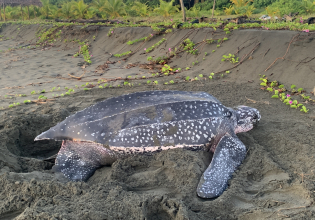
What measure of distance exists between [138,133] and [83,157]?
610 millimetres

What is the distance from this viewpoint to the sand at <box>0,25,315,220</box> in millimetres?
1614

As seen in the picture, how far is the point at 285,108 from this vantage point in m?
3.50

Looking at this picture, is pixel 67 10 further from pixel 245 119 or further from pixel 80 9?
pixel 245 119

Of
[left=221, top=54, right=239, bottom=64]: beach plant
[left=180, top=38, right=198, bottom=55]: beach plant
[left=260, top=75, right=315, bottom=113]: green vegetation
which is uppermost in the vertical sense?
[left=180, top=38, right=198, bottom=55]: beach plant

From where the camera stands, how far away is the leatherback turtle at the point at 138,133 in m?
2.26

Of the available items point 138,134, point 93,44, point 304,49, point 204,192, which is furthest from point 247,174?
point 93,44

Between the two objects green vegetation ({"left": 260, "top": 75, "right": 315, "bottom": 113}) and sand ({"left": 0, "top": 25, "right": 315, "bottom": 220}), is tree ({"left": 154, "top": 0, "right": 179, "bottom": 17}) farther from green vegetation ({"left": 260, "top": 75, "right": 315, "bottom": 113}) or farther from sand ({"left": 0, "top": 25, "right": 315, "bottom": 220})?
green vegetation ({"left": 260, "top": 75, "right": 315, "bottom": 113})

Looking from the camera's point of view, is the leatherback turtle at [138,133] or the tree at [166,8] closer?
the leatherback turtle at [138,133]

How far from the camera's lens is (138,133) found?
89.7 inches

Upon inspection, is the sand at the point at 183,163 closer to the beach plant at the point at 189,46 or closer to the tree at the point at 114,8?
the beach plant at the point at 189,46

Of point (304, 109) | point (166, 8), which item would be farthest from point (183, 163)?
point (166, 8)

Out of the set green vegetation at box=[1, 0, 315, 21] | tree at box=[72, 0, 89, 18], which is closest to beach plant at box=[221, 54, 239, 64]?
green vegetation at box=[1, 0, 315, 21]

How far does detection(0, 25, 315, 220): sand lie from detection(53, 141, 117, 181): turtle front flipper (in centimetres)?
9

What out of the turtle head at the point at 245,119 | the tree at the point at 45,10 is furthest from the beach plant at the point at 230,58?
the tree at the point at 45,10
